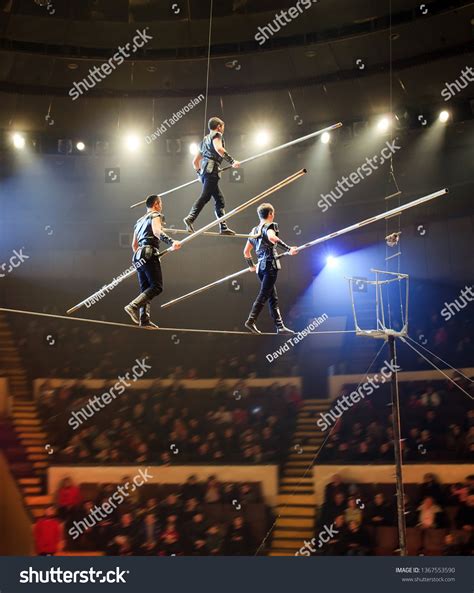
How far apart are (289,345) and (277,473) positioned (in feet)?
9.47

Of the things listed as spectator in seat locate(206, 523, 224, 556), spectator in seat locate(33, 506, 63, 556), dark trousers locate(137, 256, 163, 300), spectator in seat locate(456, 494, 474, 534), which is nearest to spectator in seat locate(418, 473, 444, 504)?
spectator in seat locate(456, 494, 474, 534)

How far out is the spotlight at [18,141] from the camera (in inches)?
529

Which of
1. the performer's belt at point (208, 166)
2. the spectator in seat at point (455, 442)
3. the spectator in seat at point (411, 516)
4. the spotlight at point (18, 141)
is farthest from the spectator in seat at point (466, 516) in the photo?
the spotlight at point (18, 141)

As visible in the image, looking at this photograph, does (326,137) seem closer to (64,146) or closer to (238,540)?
(64,146)

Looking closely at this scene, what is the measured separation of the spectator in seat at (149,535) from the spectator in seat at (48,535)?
1.16m

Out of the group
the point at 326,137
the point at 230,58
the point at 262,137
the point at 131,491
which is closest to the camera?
the point at 131,491

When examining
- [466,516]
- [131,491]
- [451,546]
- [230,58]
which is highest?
[230,58]

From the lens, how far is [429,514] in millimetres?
9258

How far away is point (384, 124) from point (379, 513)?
7.06 meters

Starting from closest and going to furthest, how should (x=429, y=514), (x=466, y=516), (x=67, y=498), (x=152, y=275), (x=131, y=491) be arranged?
(x=152, y=275), (x=466, y=516), (x=429, y=514), (x=67, y=498), (x=131, y=491)

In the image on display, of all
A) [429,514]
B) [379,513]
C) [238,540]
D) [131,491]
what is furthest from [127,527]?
[429,514]

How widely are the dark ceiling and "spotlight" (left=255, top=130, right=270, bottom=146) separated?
0.38 m

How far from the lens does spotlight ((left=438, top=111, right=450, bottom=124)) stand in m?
12.8

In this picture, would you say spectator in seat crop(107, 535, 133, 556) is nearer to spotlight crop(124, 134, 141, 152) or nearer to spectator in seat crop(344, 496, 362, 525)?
spectator in seat crop(344, 496, 362, 525)
